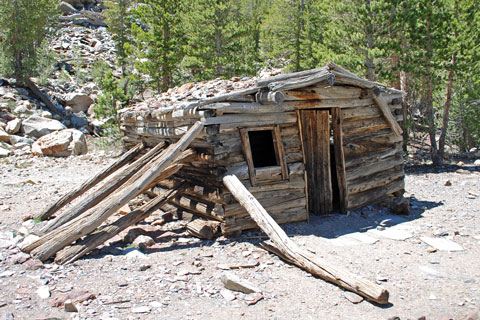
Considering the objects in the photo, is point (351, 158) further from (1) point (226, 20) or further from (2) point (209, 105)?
(1) point (226, 20)

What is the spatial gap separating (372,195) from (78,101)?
66.9ft

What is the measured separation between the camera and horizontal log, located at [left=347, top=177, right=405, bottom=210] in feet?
28.0

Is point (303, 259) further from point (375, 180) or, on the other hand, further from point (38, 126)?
point (38, 126)

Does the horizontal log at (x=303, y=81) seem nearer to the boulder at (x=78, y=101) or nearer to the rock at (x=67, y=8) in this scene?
A: the boulder at (x=78, y=101)

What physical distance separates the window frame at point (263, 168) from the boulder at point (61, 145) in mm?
11407

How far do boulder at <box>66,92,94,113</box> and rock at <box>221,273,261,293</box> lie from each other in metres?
21.6

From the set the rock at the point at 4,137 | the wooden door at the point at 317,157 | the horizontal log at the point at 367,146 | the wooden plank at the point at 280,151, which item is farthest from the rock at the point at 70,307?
the rock at the point at 4,137

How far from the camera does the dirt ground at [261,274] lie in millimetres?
4305

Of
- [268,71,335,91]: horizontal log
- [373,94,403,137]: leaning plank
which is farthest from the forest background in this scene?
[268,71,335,91]: horizontal log

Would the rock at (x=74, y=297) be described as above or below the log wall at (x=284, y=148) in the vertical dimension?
below

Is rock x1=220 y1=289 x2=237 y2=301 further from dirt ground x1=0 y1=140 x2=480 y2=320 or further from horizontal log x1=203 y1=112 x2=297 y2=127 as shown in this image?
horizontal log x1=203 y1=112 x2=297 y2=127

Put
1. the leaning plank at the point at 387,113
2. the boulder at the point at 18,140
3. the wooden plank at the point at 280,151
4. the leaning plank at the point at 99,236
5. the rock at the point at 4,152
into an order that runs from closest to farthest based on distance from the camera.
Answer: the leaning plank at the point at 99,236, the wooden plank at the point at 280,151, the leaning plank at the point at 387,113, the rock at the point at 4,152, the boulder at the point at 18,140

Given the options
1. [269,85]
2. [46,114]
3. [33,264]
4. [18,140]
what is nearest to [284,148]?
[269,85]

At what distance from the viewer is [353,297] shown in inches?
181
